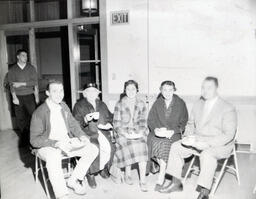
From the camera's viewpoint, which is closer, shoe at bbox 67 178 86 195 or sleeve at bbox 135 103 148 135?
shoe at bbox 67 178 86 195

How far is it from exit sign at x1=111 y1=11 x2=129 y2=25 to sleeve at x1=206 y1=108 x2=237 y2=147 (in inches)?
90.4

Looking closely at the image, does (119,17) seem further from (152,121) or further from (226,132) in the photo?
(226,132)

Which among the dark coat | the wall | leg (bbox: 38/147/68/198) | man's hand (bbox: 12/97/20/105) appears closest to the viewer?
leg (bbox: 38/147/68/198)

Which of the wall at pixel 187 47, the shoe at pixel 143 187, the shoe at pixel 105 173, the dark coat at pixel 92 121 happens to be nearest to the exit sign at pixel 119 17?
the wall at pixel 187 47

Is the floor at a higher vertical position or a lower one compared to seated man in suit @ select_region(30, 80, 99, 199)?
lower

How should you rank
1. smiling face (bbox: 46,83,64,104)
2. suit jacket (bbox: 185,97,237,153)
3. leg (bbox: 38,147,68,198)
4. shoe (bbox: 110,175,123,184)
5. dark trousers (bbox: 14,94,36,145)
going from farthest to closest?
dark trousers (bbox: 14,94,36,145) → shoe (bbox: 110,175,123,184) → smiling face (bbox: 46,83,64,104) → suit jacket (bbox: 185,97,237,153) → leg (bbox: 38,147,68,198)

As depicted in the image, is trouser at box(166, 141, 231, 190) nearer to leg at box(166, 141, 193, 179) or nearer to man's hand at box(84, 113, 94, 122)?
leg at box(166, 141, 193, 179)

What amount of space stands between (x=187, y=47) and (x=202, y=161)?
1.93m

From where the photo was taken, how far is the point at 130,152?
10.8 feet

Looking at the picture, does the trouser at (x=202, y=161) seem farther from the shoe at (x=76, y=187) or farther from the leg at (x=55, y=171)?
A: the leg at (x=55, y=171)

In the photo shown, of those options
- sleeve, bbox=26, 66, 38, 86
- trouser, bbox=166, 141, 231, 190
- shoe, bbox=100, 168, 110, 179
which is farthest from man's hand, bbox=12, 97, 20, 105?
trouser, bbox=166, 141, 231, 190

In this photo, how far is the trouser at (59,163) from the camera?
2.84 meters

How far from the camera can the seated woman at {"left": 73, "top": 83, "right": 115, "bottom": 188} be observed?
3479 millimetres

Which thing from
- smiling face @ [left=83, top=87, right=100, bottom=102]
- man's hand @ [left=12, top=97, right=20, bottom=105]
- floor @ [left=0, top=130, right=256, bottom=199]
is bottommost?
floor @ [left=0, top=130, right=256, bottom=199]
